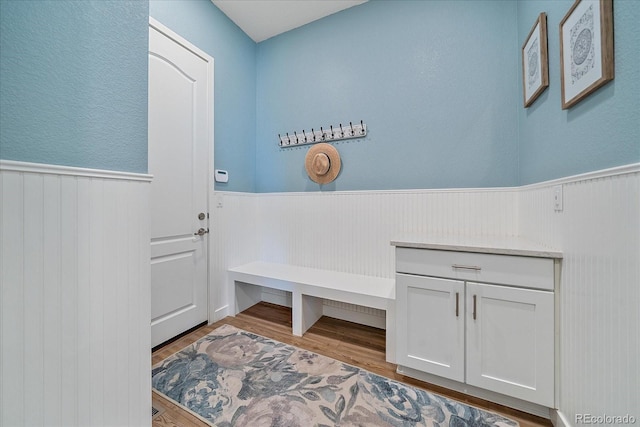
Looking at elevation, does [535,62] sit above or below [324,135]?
above

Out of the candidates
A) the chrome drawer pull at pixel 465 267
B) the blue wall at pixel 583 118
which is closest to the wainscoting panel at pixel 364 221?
the blue wall at pixel 583 118

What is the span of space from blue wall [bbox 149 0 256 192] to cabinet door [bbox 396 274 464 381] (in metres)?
1.82

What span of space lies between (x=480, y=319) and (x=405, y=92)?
1710mm

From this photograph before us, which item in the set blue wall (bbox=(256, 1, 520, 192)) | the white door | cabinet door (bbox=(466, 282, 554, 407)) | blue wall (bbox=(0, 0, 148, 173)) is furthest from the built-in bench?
blue wall (bbox=(0, 0, 148, 173))

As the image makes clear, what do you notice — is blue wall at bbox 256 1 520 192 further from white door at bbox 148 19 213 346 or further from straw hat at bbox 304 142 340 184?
white door at bbox 148 19 213 346

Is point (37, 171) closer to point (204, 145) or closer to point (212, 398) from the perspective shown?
point (212, 398)

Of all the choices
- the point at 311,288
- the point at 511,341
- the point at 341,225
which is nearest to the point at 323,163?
the point at 341,225

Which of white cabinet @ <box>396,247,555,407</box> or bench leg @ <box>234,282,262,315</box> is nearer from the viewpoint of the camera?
white cabinet @ <box>396,247,555,407</box>

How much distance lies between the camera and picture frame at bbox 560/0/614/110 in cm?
87

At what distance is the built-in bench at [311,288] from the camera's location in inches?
65.2

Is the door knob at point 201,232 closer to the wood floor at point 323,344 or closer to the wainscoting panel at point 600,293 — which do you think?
the wood floor at point 323,344

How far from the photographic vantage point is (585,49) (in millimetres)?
982

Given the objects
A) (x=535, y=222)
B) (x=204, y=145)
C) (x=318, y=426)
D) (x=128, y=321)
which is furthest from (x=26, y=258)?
(x=535, y=222)

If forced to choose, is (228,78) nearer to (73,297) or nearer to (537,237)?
(73,297)
